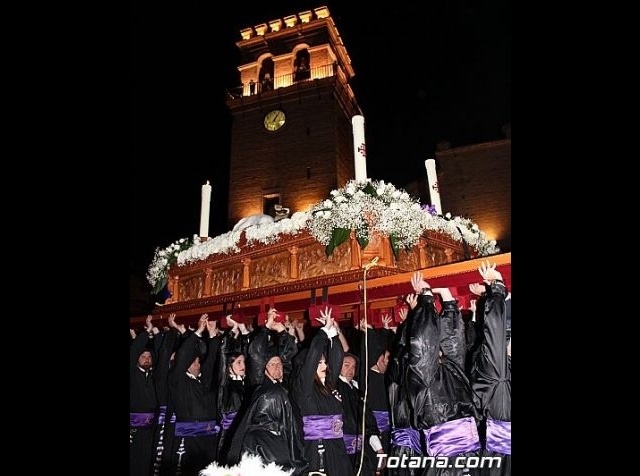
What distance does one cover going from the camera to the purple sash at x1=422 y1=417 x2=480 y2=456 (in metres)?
4.46

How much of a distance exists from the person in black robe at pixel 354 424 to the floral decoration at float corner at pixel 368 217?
52.1 inches

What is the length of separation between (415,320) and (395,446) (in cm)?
119

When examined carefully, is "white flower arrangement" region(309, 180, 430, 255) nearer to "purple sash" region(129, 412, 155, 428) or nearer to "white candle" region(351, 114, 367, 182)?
"white candle" region(351, 114, 367, 182)

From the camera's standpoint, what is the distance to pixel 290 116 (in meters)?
20.2

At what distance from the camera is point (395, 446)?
4973 millimetres

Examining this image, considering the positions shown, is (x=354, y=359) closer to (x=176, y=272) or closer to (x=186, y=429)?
(x=186, y=429)

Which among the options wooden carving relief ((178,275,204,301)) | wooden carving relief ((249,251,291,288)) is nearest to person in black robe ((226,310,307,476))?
wooden carving relief ((249,251,291,288))

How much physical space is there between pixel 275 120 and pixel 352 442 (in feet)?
52.0

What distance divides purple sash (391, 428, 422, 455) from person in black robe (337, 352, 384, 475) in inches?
34.7

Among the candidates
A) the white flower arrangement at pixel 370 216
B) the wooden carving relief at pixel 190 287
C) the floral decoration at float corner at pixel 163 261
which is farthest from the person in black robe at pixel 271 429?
the floral decoration at float corner at pixel 163 261

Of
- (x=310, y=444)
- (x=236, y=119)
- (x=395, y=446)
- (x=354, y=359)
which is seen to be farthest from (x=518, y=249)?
(x=236, y=119)

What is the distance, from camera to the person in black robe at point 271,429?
4.44m

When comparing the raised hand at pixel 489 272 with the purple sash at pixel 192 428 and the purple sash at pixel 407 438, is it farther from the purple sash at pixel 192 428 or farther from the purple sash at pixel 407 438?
the purple sash at pixel 192 428

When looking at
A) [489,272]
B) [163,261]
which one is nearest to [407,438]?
[489,272]
